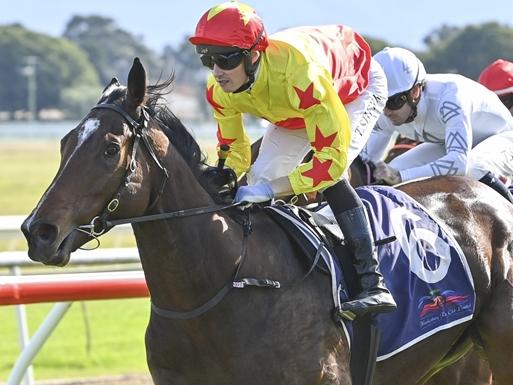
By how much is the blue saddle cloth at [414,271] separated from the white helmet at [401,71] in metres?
0.90

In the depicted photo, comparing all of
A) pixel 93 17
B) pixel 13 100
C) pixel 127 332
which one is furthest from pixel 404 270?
pixel 93 17

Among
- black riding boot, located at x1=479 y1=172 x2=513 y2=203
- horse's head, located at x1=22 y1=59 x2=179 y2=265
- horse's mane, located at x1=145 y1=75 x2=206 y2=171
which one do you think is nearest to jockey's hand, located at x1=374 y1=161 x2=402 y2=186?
black riding boot, located at x1=479 y1=172 x2=513 y2=203

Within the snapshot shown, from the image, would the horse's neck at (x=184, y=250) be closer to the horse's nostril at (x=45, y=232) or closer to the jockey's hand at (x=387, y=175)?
the horse's nostril at (x=45, y=232)

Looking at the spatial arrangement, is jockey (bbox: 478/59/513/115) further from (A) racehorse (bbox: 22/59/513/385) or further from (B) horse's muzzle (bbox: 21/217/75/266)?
(B) horse's muzzle (bbox: 21/217/75/266)

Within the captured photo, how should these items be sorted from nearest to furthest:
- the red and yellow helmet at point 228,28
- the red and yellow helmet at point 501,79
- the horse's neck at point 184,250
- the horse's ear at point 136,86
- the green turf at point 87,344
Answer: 1. the horse's ear at point 136,86
2. the horse's neck at point 184,250
3. the red and yellow helmet at point 228,28
4. the red and yellow helmet at point 501,79
5. the green turf at point 87,344

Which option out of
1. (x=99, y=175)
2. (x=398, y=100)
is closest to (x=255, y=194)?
(x=99, y=175)

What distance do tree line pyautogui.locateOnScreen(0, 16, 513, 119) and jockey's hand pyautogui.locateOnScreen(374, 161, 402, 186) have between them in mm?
28101

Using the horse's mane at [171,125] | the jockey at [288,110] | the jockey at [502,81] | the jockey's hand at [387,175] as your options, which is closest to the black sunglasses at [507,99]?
the jockey at [502,81]

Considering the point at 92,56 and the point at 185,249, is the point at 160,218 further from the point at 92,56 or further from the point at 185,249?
the point at 92,56

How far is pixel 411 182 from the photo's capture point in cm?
479

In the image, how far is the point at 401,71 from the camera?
529 cm

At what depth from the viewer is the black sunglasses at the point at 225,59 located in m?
3.85

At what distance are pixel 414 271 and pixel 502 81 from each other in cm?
253

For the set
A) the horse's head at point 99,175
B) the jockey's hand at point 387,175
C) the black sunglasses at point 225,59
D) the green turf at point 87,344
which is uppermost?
the black sunglasses at point 225,59
